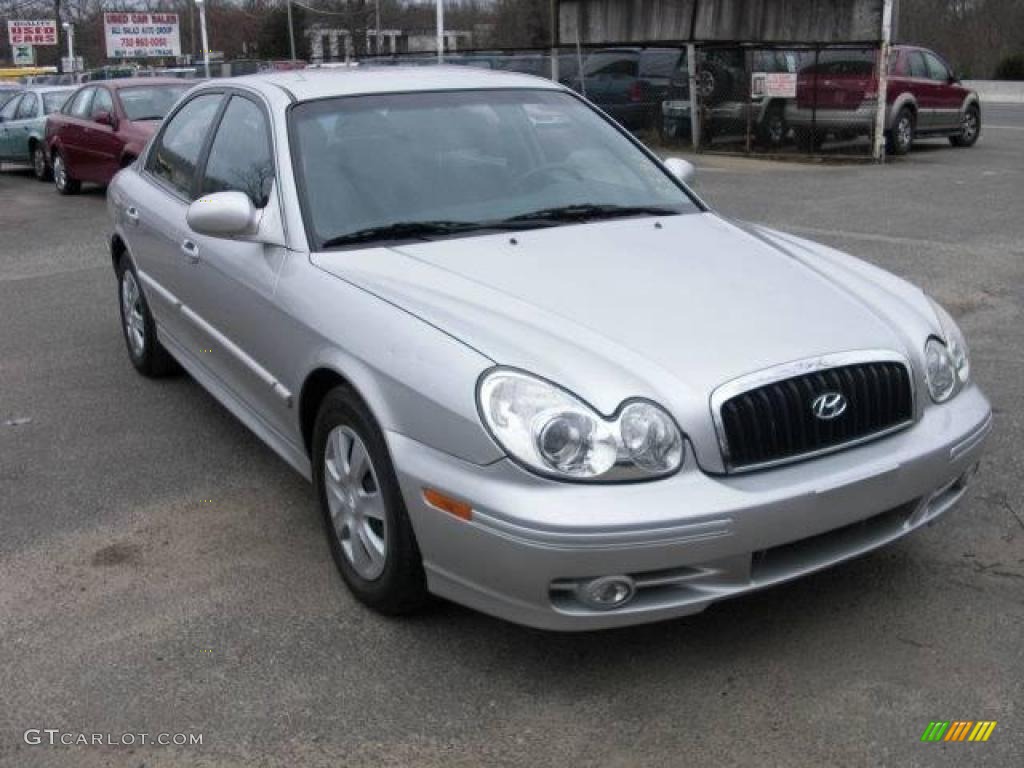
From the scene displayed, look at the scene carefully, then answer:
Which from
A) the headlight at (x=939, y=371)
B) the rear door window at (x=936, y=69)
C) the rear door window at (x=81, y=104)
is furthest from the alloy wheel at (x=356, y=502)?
the rear door window at (x=936, y=69)

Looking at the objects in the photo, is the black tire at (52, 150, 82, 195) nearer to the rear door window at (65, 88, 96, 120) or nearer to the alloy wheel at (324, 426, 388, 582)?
the rear door window at (65, 88, 96, 120)

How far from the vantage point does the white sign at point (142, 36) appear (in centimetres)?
4266

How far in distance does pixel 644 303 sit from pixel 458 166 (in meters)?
1.19

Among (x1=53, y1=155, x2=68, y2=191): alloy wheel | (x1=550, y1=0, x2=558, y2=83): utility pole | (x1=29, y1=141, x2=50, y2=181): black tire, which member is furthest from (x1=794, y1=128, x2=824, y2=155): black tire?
(x1=29, y1=141, x2=50, y2=181): black tire

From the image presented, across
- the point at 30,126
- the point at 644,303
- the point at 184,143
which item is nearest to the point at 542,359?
the point at 644,303

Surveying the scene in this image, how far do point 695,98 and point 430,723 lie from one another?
18.1 m

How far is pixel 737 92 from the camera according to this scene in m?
19.1

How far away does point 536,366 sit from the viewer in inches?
118

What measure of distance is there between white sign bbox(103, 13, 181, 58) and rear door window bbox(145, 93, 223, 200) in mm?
40649

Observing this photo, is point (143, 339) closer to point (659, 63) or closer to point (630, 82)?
point (659, 63)

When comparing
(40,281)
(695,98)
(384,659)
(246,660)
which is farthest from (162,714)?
(695,98)

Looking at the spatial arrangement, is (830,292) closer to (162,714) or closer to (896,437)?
(896,437)

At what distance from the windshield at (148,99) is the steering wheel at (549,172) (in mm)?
10846

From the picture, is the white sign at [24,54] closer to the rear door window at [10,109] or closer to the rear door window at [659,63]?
the rear door window at [10,109]
